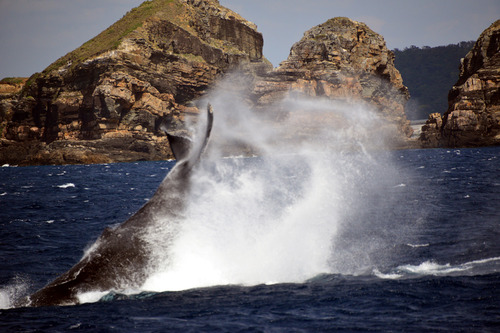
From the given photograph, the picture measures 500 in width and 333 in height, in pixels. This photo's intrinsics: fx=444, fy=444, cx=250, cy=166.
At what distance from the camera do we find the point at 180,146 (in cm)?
1117

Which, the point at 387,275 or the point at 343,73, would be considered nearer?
the point at 387,275

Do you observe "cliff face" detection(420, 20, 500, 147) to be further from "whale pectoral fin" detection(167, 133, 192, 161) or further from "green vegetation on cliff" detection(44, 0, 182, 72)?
"whale pectoral fin" detection(167, 133, 192, 161)

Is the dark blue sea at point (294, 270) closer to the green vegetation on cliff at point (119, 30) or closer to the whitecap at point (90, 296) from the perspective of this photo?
the whitecap at point (90, 296)

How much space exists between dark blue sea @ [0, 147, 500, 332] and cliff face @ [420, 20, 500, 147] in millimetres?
109904

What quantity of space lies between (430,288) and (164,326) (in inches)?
260

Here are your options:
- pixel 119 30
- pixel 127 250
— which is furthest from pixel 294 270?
pixel 119 30

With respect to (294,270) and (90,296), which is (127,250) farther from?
(294,270)

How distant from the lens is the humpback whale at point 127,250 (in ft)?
35.2

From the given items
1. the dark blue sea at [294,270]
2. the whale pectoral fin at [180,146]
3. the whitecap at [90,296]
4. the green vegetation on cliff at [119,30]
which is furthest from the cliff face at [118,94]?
the whale pectoral fin at [180,146]

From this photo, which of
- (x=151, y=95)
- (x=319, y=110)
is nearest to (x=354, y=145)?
(x=319, y=110)

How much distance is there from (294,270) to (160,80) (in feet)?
419

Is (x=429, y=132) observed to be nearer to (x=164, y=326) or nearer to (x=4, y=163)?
(x=4, y=163)

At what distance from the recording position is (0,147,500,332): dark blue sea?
945 centimetres

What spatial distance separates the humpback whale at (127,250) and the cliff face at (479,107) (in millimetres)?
127560
